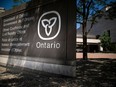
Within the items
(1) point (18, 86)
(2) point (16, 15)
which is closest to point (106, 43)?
(2) point (16, 15)

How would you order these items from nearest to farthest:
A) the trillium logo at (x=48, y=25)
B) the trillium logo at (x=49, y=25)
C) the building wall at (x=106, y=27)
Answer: the trillium logo at (x=49, y=25) → the trillium logo at (x=48, y=25) → the building wall at (x=106, y=27)

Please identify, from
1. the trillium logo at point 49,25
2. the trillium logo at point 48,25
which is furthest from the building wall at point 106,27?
the trillium logo at point 48,25

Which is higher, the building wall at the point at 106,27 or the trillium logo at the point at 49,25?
the building wall at the point at 106,27

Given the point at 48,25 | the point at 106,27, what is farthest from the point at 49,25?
the point at 106,27

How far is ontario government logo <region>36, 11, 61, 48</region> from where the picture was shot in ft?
22.7

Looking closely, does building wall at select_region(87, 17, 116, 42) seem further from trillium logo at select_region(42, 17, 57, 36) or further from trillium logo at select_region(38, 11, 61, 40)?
trillium logo at select_region(42, 17, 57, 36)

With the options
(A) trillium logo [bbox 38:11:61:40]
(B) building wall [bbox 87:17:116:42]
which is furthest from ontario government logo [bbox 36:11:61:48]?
(B) building wall [bbox 87:17:116:42]

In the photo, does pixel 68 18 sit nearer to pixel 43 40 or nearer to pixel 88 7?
pixel 43 40

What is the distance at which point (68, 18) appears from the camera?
253 inches

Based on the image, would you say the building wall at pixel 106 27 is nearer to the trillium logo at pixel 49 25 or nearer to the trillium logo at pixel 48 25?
the trillium logo at pixel 49 25

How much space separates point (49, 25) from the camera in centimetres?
725

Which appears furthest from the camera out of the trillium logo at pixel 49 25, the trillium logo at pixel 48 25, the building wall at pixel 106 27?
Result: the building wall at pixel 106 27

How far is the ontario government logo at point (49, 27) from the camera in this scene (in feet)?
22.7

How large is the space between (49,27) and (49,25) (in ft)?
0.30
